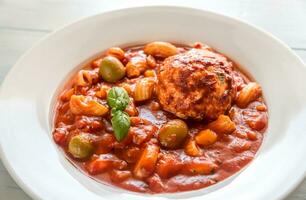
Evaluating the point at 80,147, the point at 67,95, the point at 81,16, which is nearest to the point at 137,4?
the point at 81,16

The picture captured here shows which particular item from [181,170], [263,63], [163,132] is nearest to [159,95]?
[163,132]

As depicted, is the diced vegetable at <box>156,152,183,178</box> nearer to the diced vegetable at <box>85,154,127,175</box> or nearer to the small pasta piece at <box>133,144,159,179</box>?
the small pasta piece at <box>133,144,159,179</box>

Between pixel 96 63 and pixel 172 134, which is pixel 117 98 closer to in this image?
pixel 172 134

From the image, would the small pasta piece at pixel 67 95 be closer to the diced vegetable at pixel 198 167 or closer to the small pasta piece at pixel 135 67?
the small pasta piece at pixel 135 67

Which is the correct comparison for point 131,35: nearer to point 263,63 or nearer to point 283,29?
point 263,63

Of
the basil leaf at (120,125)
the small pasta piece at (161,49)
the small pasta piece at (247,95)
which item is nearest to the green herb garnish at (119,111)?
the basil leaf at (120,125)
